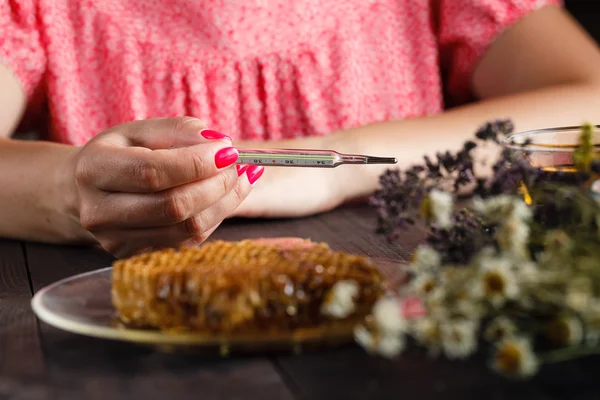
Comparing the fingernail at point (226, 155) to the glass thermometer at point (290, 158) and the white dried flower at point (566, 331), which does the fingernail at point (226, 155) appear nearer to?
the glass thermometer at point (290, 158)

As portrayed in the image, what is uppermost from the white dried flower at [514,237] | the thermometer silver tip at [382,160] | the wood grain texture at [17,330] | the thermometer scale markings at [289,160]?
the thermometer scale markings at [289,160]

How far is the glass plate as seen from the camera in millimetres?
409

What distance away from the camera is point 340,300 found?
16.3 inches

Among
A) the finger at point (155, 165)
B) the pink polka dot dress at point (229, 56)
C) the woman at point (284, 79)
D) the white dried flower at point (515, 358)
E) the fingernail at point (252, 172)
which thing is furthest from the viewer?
the pink polka dot dress at point (229, 56)

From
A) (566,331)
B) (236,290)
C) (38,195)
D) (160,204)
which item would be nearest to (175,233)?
(160,204)

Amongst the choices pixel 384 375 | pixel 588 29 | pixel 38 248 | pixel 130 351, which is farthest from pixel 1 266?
pixel 588 29

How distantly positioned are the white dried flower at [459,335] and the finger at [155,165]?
31 centimetres

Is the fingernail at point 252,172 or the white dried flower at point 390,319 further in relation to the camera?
the fingernail at point 252,172

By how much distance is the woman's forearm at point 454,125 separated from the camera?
3.25 feet

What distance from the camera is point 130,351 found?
45 centimetres

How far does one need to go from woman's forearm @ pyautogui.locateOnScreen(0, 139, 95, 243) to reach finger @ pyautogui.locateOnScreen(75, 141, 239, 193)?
0.13 metres

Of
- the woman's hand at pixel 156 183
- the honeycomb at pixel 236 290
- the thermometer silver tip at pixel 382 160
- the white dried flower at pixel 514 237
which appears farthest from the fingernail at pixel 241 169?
the white dried flower at pixel 514 237

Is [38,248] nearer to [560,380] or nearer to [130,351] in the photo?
[130,351]

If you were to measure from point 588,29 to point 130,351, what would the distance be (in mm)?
1864
